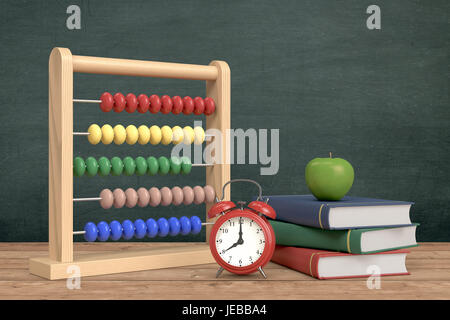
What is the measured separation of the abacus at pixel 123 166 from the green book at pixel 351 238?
1.00ft

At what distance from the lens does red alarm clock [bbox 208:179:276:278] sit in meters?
1.77

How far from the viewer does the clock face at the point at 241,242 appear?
178 cm

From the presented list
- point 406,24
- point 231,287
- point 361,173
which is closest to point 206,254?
point 231,287

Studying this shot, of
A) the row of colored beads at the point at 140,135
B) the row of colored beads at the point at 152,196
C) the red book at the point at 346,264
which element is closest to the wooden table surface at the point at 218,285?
the red book at the point at 346,264

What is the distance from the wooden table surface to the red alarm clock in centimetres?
5

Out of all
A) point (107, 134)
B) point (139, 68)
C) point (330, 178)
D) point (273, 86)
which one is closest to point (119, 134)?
point (107, 134)

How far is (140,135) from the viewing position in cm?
209

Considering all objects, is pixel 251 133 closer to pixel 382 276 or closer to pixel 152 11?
pixel 152 11

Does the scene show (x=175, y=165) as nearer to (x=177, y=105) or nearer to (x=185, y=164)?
(x=185, y=164)

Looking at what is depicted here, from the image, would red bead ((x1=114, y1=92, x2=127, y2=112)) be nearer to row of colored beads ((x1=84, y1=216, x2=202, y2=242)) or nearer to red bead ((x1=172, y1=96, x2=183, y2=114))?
red bead ((x1=172, y1=96, x2=183, y2=114))

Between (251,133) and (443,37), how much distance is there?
1.07 m

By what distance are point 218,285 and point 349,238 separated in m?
0.43

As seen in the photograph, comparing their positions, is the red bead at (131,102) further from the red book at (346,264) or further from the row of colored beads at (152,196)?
the red book at (346,264)
